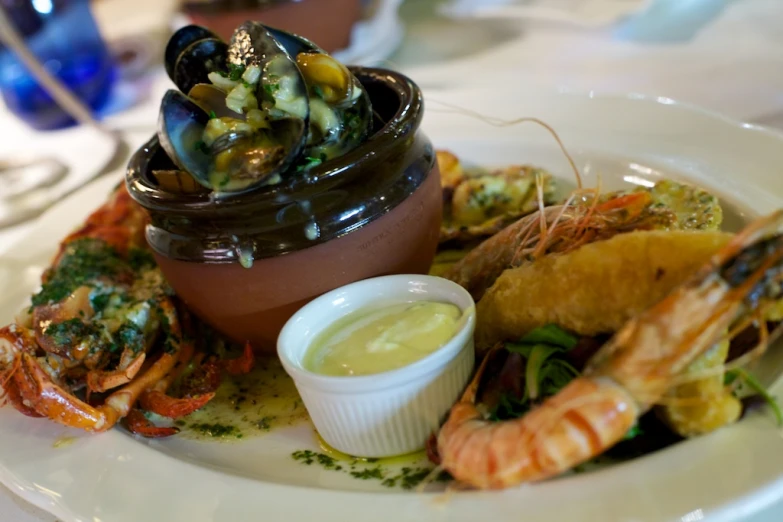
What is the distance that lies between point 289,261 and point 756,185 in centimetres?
157

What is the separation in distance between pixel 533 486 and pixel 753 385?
56 centimetres

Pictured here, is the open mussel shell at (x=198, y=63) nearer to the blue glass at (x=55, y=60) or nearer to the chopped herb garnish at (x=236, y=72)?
the chopped herb garnish at (x=236, y=72)

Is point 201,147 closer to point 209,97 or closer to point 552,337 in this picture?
point 209,97

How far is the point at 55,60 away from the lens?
179 inches

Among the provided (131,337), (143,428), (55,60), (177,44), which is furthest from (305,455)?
(55,60)

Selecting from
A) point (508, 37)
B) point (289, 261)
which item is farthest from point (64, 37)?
point (289, 261)

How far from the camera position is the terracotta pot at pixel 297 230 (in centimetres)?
184

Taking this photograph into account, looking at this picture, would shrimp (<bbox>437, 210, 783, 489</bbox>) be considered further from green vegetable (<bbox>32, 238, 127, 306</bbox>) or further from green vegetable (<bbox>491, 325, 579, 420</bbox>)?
green vegetable (<bbox>32, 238, 127, 306</bbox>)

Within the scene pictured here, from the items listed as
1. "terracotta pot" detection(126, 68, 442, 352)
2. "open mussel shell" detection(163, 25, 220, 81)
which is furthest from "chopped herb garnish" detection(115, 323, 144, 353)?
"open mussel shell" detection(163, 25, 220, 81)

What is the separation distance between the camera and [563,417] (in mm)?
1354

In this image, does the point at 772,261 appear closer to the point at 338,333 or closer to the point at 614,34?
the point at 338,333

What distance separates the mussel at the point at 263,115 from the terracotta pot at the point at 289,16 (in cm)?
179

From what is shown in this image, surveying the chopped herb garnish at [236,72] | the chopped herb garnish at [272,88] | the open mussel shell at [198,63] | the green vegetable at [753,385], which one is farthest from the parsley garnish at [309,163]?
the green vegetable at [753,385]

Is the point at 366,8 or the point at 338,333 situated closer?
the point at 338,333
